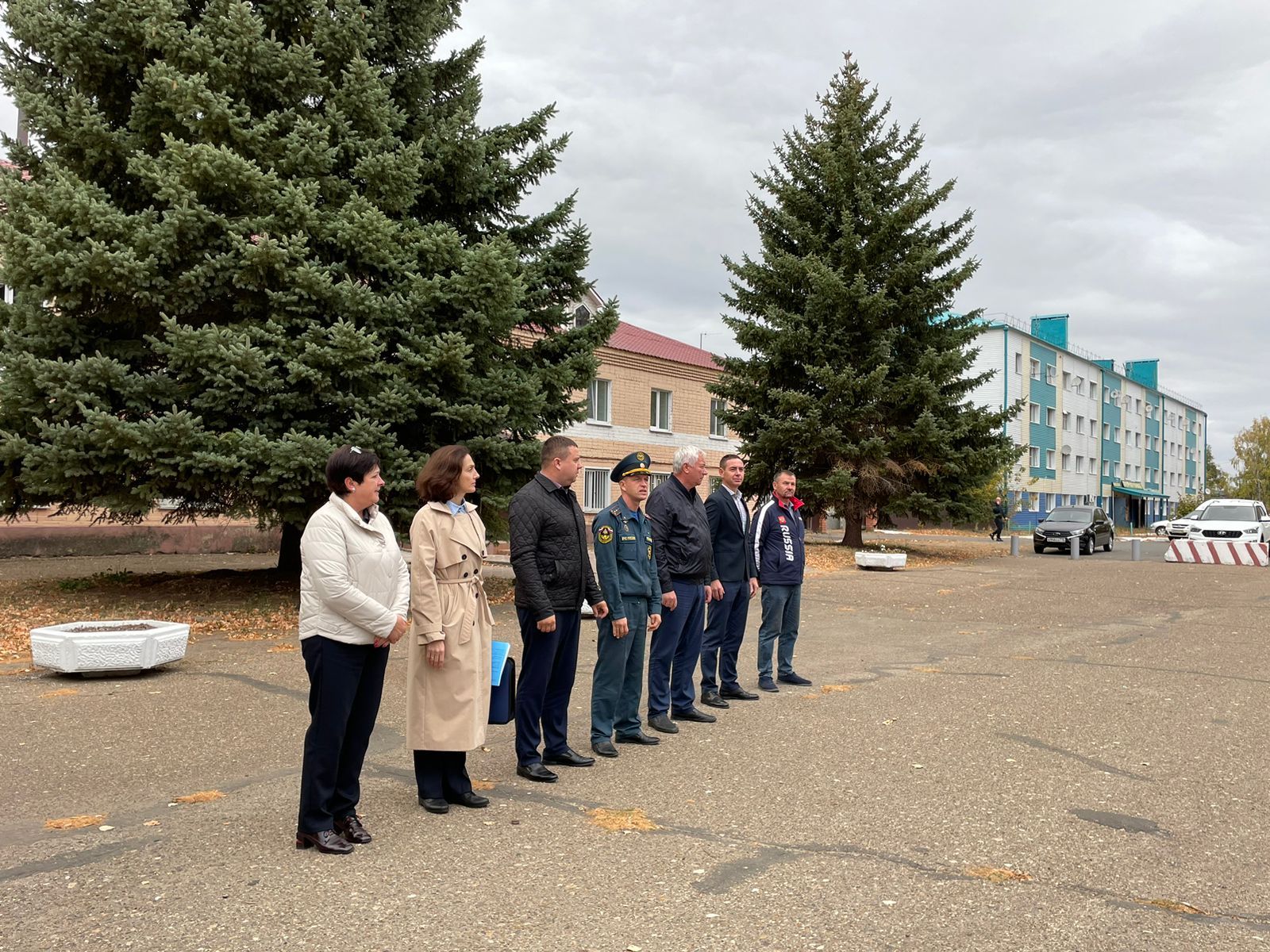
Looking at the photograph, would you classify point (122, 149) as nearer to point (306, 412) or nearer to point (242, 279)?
point (242, 279)

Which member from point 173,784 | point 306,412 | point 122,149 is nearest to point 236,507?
point 306,412

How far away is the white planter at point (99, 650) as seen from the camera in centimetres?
823

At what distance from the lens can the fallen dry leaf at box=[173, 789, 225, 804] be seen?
5.17 m

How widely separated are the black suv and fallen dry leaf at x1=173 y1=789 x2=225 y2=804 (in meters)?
29.7

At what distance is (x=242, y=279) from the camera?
11789mm

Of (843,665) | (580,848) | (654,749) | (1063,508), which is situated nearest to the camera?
(580,848)

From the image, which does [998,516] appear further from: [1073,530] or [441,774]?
[441,774]

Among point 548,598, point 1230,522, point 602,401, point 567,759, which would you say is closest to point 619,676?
point 567,759

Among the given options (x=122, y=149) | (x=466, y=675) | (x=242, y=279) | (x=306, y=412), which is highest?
(x=122, y=149)

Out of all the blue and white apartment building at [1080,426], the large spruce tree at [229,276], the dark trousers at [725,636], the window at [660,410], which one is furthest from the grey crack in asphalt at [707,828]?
the blue and white apartment building at [1080,426]

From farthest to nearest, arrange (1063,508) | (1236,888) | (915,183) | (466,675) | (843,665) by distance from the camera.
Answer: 1. (1063,508)
2. (915,183)
3. (843,665)
4. (466,675)
5. (1236,888)

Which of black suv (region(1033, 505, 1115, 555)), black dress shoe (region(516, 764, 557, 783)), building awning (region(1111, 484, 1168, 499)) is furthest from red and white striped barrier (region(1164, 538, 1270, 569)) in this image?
building awning (region(1111, 484, 1168, 499))

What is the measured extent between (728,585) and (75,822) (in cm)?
475

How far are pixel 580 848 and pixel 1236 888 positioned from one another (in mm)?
2725
